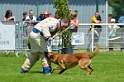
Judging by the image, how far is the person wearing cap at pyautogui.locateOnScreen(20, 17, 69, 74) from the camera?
15207mm

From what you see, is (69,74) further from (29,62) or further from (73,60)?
(29,62)

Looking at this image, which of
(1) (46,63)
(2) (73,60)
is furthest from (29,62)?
(2) (73,60)

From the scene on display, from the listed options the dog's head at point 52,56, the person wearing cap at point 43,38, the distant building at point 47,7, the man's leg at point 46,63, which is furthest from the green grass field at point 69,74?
the distant building at point 47,7

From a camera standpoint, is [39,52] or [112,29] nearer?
[39,52]

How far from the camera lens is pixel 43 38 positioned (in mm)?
15477

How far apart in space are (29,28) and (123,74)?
7.98 metres

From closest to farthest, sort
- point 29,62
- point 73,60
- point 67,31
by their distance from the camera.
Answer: point 73,60
point 29,62
point 67,31

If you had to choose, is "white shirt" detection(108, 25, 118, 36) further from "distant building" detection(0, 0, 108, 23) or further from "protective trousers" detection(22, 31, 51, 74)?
"protective trousers" detection(22, 31, 51, 74)

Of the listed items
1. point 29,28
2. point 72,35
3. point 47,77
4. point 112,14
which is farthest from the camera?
point 112,14

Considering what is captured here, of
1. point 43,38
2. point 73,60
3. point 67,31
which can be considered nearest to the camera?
point 73,60

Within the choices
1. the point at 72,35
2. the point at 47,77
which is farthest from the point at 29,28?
the point at 47,77

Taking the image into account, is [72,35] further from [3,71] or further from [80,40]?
[3,71]

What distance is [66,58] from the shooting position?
15.4m

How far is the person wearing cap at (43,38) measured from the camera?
15.2 m
